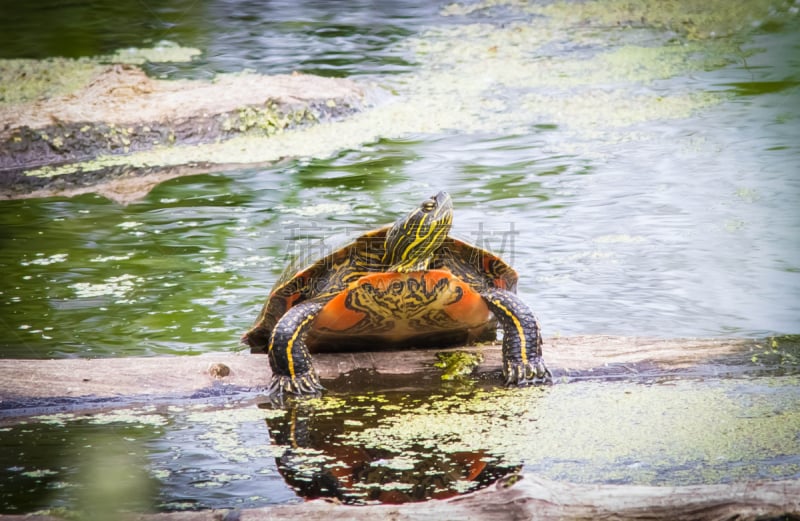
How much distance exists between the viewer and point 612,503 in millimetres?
1889

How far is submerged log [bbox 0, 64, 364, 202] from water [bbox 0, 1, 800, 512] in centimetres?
53

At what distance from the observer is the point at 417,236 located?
10.5 feet

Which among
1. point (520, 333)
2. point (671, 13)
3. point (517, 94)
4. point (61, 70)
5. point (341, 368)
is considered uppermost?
point (671, 13)

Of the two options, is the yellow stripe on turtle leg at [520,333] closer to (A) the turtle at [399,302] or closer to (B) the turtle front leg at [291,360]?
(A) the turtle at [399,302]

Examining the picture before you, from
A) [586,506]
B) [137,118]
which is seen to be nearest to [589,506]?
[586,506]

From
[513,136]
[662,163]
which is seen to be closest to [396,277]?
[662,163]

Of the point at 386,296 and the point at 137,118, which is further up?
the point at 137,118

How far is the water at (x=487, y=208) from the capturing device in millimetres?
3826

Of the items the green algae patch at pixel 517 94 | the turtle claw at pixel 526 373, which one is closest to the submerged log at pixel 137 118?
the green algae patch at pixel 517 94

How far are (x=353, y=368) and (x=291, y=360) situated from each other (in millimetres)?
237

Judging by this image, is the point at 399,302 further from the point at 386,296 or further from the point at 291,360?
the point at 291,360

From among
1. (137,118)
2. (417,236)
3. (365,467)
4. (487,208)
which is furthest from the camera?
(137,118)

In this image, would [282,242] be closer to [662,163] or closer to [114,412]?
[114,412]

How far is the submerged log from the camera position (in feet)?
21.9
